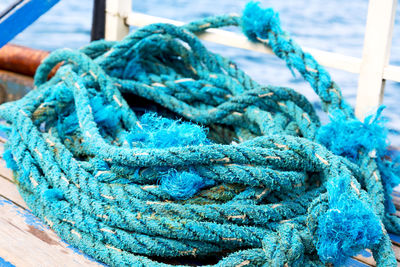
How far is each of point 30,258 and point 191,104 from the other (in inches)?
35.5

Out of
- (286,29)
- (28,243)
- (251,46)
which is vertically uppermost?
(251,46)

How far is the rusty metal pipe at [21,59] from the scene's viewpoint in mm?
2312

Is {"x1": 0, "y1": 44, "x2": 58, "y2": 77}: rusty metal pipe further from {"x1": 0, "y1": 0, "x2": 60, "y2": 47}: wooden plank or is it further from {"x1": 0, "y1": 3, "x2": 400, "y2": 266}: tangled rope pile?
A: {"x1": 0, "y1": 0, "x2": 60, "y2": 47}: wooden plank

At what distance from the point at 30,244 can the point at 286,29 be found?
23.0 ft

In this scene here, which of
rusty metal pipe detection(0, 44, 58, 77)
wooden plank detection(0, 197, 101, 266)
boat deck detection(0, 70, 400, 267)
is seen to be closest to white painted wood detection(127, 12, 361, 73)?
rusty metal pipe detection(0, 44, 58, 77)

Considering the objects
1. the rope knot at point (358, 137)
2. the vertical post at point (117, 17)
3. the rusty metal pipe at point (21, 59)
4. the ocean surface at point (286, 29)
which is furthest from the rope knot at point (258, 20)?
the ocean surface at point (286, 29)

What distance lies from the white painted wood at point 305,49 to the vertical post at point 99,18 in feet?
0.44

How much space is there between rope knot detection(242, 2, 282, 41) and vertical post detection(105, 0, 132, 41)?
0.67m

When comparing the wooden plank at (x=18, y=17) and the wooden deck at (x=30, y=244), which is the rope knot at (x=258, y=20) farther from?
the wooden deck at (x=30, y=244)

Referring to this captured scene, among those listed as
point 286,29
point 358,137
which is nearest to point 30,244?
point 358,137

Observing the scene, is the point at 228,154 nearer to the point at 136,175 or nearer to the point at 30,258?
the point at 136,175

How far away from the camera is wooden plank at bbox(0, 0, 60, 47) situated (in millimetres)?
1486

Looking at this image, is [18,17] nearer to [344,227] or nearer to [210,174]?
[210,174]

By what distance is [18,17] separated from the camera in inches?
59.9
